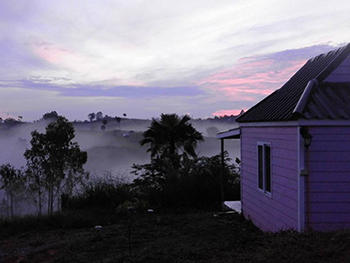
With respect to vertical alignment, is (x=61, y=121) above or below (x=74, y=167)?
above

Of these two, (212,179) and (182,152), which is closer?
(212,179)

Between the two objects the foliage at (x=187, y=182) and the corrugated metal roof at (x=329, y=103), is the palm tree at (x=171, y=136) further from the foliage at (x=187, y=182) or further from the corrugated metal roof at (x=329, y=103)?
the corrugated metal roof at (x=329, y=103)

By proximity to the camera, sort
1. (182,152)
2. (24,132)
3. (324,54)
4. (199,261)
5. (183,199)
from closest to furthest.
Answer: (199,261)
(324,54)
(183,199)
(182,152)
(24,132)

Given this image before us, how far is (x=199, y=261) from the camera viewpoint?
18.0ft

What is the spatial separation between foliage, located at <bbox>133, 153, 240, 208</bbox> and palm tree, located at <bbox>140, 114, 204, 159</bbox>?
5.33 ft

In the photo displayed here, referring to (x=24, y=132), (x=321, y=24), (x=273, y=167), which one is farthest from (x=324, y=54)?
(x=24, y=132)

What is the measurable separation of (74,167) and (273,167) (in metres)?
11.7

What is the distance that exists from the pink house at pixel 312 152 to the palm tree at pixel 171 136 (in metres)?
8.32

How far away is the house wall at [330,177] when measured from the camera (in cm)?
629

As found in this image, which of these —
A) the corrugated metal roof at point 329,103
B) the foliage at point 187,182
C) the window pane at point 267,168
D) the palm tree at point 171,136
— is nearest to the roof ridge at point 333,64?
the corrugated metal roof at point 329,103

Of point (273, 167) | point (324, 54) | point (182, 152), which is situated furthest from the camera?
point (182, 152)

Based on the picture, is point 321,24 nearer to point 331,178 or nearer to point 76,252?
point 331,178

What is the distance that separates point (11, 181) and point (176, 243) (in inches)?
410

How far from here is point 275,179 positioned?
7480 mm
